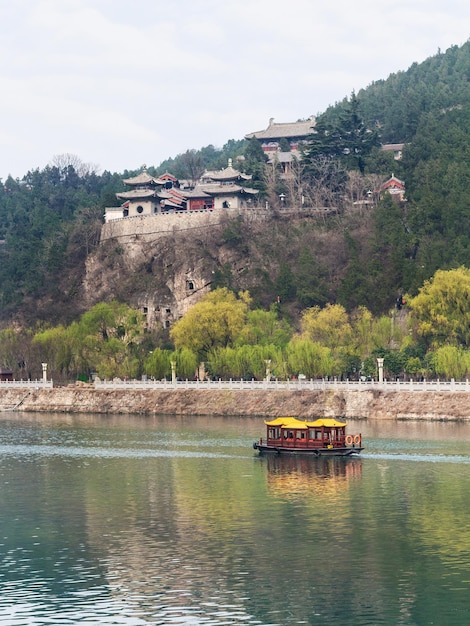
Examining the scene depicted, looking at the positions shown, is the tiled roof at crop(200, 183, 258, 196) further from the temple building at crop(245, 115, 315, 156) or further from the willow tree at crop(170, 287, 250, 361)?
the willow tree at crop(170, 287, 250, 361)

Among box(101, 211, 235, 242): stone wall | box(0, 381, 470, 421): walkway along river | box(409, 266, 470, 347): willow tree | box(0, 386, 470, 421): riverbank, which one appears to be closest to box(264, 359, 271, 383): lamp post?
box(0, 381, 470, 421): walkway along river

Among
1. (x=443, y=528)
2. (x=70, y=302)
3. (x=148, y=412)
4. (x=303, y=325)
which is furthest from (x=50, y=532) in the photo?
(x=70, y=302)

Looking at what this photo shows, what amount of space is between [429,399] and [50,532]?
4132 cm

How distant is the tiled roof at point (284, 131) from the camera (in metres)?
148

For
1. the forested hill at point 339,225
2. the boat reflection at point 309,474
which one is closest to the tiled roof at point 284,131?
the forested hill at point 339,225

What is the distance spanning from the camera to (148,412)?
297 ft

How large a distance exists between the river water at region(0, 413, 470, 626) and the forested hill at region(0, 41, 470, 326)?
39.3 metres

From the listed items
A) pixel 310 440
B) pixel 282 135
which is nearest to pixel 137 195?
pixel 282 135

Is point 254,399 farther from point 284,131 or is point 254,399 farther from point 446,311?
point 284,131

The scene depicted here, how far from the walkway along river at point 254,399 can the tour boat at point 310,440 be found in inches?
665

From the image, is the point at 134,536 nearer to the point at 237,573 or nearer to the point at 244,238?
the point at 237,573

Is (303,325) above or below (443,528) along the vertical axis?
above

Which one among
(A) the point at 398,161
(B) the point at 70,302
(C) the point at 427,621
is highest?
(A) the point at 398,161

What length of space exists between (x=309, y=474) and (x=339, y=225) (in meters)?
63.2
